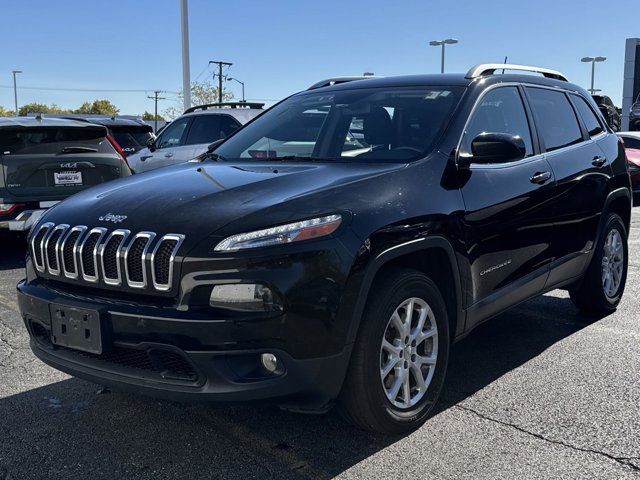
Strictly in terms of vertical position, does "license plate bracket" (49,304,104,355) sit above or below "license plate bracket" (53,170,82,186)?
below

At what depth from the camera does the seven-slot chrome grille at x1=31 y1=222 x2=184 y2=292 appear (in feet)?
9.14

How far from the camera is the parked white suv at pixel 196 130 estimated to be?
10.3 metres

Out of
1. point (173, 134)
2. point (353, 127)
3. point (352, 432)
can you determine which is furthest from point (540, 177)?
point (173, 134)

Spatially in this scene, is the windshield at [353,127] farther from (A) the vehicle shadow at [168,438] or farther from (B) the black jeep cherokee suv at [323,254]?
(A) the vehicle shadow at [168,438]

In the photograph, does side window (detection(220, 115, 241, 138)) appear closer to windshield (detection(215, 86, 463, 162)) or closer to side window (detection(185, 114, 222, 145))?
side window (detection(185, 114, 222, 145))

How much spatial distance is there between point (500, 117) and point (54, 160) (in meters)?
5.39

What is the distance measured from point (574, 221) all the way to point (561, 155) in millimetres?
445

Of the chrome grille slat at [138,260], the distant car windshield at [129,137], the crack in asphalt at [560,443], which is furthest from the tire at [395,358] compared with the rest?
the distant car windshield at [129,137]

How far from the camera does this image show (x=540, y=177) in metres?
4.16

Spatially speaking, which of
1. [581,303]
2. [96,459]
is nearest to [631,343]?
[581,303]

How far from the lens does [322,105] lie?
14.5 ft

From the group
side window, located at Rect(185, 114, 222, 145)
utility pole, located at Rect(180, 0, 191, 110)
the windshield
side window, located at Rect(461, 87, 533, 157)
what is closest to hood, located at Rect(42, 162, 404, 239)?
the windshield

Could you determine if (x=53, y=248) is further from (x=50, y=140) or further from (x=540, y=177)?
(x=50, y=140)

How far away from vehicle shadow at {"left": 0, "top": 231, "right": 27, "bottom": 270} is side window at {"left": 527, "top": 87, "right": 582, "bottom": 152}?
5.66 metres
